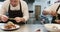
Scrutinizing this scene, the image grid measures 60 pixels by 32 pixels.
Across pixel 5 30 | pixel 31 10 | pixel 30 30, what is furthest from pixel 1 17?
pixel 31 10

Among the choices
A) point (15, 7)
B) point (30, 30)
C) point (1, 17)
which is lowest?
point (30, 30)

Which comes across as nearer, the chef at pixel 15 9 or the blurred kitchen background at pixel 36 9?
the chef at pixel 15 9

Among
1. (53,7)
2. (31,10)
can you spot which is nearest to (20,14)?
(53,7)

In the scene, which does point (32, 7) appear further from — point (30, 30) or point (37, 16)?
point (30, 30)

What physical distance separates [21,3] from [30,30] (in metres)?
0.71

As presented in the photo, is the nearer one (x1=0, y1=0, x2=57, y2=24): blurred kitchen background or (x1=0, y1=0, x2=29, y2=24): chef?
(x1=0, y1=0, x2=29, y2=24): chef

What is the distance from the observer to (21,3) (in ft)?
6.81

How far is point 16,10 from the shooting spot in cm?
205

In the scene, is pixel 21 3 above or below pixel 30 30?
above

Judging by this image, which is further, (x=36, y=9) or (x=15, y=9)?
(x=36, y=9)

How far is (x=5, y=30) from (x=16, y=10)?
0.65 metres

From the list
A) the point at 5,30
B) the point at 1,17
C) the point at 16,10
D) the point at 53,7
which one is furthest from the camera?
the point at 53,7

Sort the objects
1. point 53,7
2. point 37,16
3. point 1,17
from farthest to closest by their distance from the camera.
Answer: point 37,16
point 53,7
point 1,17

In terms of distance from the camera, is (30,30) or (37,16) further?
(37,16)
